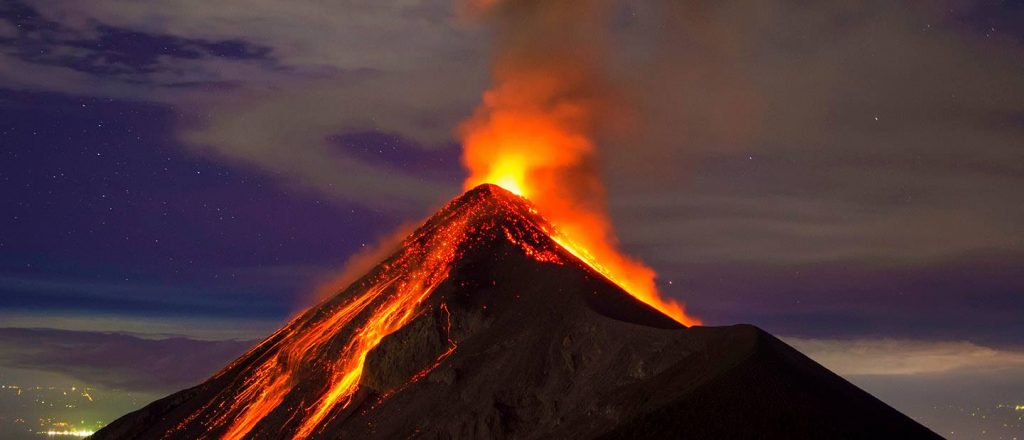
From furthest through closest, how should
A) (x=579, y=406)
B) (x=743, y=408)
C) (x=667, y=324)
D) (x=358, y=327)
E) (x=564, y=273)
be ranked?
(x=358, y=327) → (x=564, y=273) → (x=667, y=324) → (x=579, y=406) → (x=743, y=408)

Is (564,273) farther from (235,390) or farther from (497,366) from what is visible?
(235,390)

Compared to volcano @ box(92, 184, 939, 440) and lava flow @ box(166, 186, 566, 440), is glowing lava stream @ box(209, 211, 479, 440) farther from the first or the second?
volcano @ box(92, 184, 939, 440)

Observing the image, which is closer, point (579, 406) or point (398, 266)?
point (579, 406)

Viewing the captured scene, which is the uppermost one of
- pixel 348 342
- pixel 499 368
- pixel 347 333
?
pixel 347 333

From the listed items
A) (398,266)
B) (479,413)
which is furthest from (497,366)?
(398,266)

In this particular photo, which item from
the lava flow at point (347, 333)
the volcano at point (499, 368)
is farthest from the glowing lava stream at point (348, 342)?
the volcano at point (499, 368)

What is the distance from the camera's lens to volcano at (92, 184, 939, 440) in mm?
89438

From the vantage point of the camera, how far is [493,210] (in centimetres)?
16275

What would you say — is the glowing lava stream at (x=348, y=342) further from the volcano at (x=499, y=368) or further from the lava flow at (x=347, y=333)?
the volcano at (x=499, y=368)

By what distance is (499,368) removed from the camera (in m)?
115

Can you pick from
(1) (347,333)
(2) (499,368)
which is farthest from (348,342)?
(2) (499,368)

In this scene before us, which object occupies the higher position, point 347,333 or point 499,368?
point 347,333

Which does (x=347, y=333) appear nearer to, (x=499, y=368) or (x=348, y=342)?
(x=348, y=342)

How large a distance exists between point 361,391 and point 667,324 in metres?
37.6
